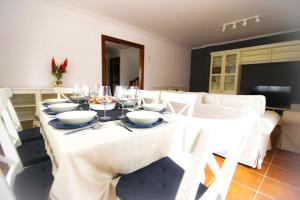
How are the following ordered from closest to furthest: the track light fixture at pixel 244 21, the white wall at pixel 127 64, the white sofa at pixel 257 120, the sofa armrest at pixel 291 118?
1. the white sofa at pixel 257 120
2. the sofa armrest at pixel 291 118
3. the track light fixture at pixel 244 21
4. the white wall at pixel 127 64

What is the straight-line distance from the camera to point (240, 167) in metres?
1.79

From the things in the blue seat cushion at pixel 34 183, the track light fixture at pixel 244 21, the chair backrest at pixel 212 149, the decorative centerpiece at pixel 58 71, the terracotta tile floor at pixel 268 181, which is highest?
the track light fixture at pixel 244 21

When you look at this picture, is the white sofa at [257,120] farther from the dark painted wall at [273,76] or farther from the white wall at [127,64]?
the white wall at [127,64]

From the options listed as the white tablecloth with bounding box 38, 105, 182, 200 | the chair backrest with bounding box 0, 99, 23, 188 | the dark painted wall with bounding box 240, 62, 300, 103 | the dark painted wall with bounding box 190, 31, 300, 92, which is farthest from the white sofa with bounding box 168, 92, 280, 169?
the dark painted wall with bounding box 190, 31, 300, 92

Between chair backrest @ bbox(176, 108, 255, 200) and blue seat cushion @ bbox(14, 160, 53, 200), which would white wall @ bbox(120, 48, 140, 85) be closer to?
blue seat cushion @ bbox(14, 160, 53, 200)

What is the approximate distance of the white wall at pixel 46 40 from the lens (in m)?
2.24

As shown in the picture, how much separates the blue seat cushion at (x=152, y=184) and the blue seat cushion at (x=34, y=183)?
1.16 feet

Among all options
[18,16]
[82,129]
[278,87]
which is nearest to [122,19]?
[18,16]

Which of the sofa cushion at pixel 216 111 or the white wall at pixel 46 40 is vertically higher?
the white wall at pixel 46 40

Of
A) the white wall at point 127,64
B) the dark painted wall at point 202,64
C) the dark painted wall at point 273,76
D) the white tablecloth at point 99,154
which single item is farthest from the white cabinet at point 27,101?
the dark painted wall at point 273,76

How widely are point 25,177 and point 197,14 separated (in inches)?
131

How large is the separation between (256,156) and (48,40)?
11.4 ft

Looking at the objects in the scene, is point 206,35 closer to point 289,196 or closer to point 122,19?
point 122,19

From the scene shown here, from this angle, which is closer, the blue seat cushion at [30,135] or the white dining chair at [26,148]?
the white dining chair at [26,148]
